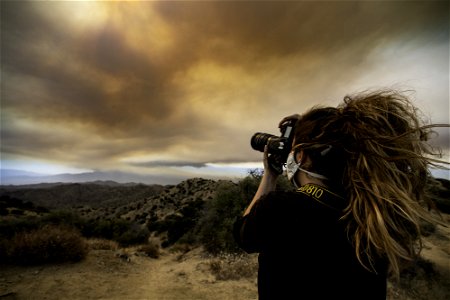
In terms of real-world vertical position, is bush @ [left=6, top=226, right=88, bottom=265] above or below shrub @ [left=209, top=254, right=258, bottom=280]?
above

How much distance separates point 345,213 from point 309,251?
0.28 meters

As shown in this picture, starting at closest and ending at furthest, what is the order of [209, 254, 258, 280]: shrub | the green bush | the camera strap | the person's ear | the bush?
the camera strap, the person's ear, the bush, [209, 254, 258, 280]: shrub, the green bush

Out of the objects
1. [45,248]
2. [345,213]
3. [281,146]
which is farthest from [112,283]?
[345,213]

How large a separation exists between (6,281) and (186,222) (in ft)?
48.7

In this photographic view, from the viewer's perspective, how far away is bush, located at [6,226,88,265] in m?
7.21

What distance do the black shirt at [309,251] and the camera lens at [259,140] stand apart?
3.04ft

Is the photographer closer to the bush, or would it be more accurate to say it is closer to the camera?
the camera

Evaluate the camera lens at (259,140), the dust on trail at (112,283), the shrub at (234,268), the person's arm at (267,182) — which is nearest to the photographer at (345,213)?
the person's arm at (267,182)

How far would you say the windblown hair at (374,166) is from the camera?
1.24m

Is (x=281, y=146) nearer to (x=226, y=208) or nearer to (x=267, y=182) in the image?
(x=267, y=182)

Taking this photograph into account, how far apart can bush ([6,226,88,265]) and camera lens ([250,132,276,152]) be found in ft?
27.1

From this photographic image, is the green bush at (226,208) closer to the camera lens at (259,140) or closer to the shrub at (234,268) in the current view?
the shrub at (234,268)

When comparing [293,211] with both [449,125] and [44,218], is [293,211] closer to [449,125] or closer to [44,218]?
[449,125]

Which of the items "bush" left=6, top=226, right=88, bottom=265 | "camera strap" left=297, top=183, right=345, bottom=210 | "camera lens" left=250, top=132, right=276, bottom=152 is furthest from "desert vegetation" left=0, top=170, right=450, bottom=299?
"camera lens" left=250, top=132, right=276, bottom=152
